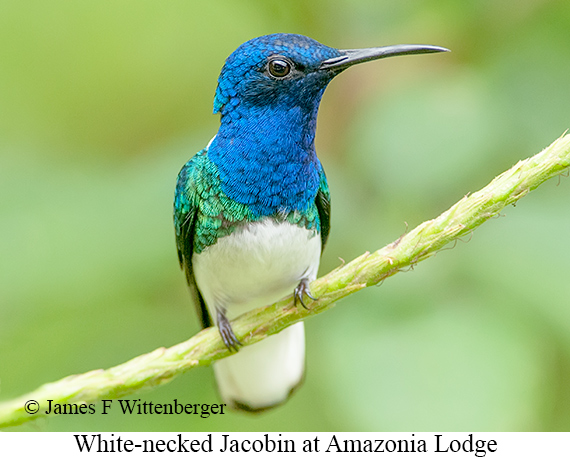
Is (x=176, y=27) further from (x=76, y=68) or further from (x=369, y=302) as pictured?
(x=369, y=302)

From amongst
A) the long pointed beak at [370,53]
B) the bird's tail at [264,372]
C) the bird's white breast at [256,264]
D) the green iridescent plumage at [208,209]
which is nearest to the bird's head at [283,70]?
the long pointed beak at [370,53]

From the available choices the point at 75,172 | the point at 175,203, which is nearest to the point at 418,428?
the point at 175,203

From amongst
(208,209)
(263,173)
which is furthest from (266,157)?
(208,209)

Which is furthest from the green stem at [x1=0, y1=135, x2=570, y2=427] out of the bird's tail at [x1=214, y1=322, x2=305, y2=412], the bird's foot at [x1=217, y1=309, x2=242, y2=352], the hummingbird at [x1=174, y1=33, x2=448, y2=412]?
the bird's tail at [x1=214, y1=322, x2=305, y2=412]

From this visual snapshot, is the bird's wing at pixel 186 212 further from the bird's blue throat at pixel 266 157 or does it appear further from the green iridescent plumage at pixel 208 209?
the bird's blue throat at pixel 266 157

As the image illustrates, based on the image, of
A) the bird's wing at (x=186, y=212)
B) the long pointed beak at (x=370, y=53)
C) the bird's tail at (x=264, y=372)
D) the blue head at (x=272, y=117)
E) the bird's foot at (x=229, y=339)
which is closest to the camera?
the bird's foot at (x=229, y=339)

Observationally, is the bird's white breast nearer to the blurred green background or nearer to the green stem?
the blurred green background
